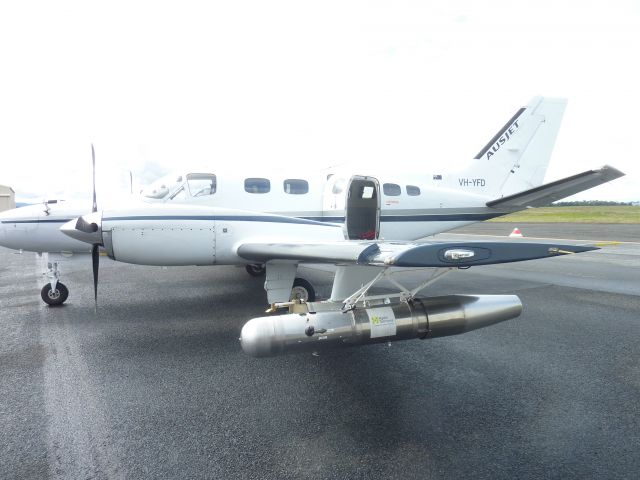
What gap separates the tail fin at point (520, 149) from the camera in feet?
37.0

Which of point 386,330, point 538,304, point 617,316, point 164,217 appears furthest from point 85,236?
point 617,316

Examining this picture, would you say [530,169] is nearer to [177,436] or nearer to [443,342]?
[443,342]

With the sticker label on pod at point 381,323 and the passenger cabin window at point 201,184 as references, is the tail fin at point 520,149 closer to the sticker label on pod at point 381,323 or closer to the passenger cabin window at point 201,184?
the passenger cabin window at point 201,184

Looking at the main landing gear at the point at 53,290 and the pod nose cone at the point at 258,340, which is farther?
the main landing gear at the point at 53,290

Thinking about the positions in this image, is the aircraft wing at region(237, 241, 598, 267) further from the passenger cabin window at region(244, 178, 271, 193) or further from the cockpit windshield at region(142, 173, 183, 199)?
the cockpit windshield at region(142, 173, 183, 199)

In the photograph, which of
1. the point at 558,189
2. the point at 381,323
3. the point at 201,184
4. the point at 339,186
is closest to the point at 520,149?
the point at 558,189

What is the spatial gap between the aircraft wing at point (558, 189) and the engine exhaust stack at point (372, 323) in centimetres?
492

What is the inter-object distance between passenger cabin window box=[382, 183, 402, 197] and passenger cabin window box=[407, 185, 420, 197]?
0.86ft

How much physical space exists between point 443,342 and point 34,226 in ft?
25.0

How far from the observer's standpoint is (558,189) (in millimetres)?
8812

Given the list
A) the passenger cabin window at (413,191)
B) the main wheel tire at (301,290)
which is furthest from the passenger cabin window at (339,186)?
the main wheel tire at (301,290)

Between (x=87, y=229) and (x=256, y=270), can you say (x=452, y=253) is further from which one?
(x=256, y=270)

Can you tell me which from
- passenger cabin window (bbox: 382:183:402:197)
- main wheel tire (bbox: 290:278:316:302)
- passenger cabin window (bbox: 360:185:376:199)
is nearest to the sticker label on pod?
main wheel tire (bbox: 290:278:316:302)

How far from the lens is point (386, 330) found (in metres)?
3.93
